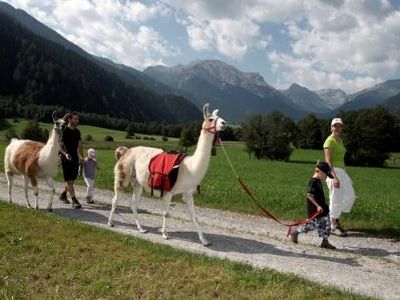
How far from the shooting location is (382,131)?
83.3 metres

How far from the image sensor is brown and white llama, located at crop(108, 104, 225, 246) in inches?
412

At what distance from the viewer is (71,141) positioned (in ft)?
50.5

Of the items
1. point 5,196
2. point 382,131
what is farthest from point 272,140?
point 5,196

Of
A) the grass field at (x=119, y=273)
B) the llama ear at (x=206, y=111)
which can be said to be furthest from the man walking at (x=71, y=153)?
the llama ear at (x=206, y=111)

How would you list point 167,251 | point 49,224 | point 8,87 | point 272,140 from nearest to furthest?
1. point 167,251
2. point 49,224
3. point 272,140
4. point 8,87

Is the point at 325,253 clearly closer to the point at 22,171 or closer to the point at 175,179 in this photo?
the point at 175,179

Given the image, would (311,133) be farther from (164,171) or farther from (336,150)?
(164,171)

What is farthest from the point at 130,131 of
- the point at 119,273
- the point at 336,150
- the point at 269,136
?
the point at 119,273

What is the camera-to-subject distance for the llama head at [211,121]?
1027cm

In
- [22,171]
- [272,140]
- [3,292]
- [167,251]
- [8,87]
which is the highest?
[8,87]

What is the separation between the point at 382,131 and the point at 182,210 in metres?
74.4

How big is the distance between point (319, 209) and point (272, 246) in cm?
135

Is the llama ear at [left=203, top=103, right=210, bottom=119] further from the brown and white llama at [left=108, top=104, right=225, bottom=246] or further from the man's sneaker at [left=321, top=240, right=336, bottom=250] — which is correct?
the man's sneaker at [left=321, top=240, right=336, bottom=250]

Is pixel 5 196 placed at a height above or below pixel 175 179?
below
